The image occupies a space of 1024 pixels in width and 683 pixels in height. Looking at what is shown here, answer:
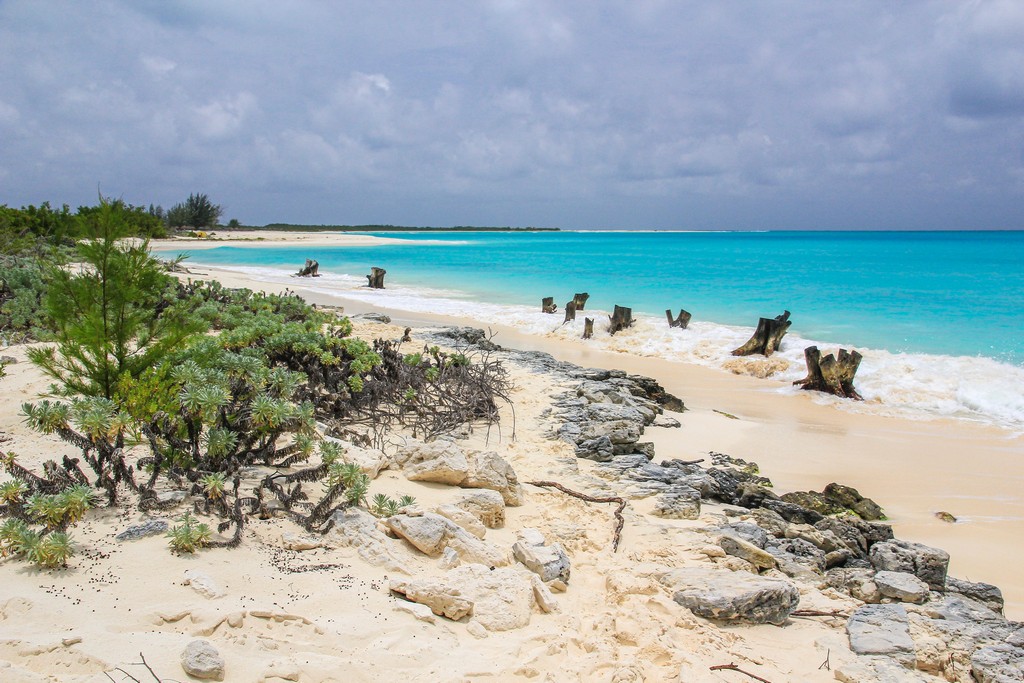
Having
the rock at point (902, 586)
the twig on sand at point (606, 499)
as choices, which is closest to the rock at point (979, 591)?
the rock at point (902, 586)

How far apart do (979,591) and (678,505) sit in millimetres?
1923

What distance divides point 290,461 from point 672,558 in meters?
2.55

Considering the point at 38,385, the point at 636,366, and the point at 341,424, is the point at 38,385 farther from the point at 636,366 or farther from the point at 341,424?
the point at 636,366

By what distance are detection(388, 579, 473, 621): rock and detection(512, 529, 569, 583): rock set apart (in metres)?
0.67

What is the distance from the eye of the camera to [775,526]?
4.68 meters

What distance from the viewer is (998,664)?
3115mm

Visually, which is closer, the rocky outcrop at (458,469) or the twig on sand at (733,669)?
the twig on sand at (733,669)

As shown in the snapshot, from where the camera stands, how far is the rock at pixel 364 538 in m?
3.22

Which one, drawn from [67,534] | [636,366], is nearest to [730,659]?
[67,534]

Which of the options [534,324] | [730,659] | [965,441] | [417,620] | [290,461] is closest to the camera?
[417,620]

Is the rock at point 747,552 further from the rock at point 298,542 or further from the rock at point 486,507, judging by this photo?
the rock at point 298,542

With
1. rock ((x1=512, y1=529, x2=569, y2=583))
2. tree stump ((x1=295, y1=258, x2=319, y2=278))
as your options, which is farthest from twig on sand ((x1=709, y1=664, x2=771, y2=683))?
tree stump ((x1=295, y1=258, x2=319, y2=278))

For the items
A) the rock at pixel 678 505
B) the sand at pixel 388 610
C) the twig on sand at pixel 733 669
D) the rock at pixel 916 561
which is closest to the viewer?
the sand at pixel 388 610

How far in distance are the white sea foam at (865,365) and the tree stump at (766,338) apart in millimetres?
223
